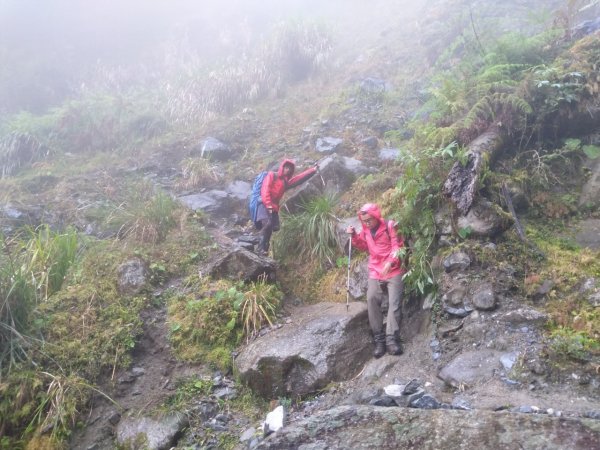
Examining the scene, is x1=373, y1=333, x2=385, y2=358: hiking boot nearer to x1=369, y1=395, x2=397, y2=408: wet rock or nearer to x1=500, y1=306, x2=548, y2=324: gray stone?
x1=369, y1=395, x2=397, y2=408: wet rock

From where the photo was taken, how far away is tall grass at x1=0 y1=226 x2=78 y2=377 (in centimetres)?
531

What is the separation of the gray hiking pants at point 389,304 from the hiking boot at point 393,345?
60 mm

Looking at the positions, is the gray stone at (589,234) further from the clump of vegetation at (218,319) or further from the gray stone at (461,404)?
the clump of vegetation at (218,319)

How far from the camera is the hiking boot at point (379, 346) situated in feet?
18.2

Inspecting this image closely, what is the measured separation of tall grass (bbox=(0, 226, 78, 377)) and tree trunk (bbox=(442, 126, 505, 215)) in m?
5.65

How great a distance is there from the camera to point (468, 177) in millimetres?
6020

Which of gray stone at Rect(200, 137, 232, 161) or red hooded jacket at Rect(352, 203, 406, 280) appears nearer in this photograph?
red hooded jacket at Rect(352, 203, 406, 280)

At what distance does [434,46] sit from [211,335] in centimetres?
1287

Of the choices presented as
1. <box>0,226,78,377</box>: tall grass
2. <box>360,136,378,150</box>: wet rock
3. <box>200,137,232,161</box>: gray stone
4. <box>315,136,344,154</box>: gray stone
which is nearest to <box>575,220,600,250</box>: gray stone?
<box>360,136,378,150</box>: wet rock

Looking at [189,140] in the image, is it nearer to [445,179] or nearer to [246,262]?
[246,262]

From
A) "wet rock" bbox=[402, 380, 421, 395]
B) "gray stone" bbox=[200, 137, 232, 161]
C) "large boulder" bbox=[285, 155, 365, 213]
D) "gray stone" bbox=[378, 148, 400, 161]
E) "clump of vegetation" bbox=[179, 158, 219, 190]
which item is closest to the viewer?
"wet rock" bbox=[402, 380, 421, 395]

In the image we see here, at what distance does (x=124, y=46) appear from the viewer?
21.5 m

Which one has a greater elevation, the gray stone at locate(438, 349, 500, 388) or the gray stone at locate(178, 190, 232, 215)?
the gray stone at locate(178, 190, 232, 215)

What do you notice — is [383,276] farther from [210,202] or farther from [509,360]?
[210,202]
